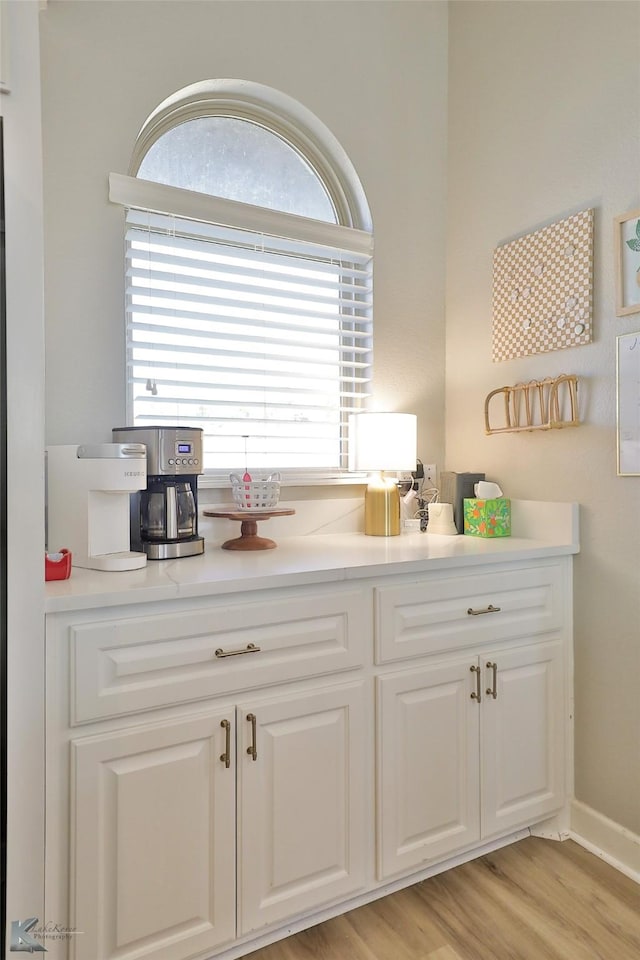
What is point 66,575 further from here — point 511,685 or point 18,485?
point 511,685

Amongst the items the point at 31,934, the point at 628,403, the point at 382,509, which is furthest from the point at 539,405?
the point at 31,934

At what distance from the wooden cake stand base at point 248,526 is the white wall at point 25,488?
0.71 meters

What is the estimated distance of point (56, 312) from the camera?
5.74ft

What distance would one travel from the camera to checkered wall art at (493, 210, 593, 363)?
6.11 feet

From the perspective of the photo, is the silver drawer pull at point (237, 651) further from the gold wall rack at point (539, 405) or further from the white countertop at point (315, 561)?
the gold wall rack at point (539, 405)

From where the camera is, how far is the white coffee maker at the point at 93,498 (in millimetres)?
1447

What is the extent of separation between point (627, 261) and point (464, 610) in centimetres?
113

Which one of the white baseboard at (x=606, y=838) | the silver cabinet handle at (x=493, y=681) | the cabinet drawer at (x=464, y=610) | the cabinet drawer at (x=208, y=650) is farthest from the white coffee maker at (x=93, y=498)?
the white baseboard at (x=606, y=838)

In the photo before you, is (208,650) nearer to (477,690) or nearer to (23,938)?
(23,938)

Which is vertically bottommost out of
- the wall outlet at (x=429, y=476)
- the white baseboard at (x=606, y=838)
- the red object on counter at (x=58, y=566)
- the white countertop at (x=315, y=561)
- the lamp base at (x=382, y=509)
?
the white baseboard at (x=606, y=838)

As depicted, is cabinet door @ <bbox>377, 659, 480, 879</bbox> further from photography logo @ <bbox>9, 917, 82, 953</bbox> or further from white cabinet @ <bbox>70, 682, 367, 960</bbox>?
photography logo @ <bbox>9, 917, 82, 953</bbox>

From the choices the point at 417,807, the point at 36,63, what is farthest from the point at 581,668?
the point at 36,63

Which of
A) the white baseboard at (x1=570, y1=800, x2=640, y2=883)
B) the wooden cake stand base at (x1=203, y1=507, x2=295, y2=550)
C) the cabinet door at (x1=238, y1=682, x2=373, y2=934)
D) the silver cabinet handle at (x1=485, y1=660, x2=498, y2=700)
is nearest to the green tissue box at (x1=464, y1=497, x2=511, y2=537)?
the silver cabinet handle at (x1=485, y1=660, x2=498, y2=700)

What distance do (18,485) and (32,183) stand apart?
0.58 meters
